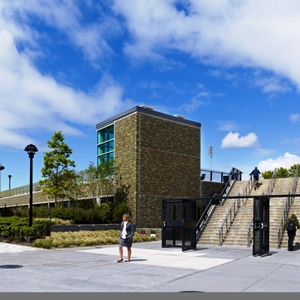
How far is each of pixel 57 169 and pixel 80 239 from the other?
13.0 metres

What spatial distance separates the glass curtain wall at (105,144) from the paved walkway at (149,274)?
701 inches

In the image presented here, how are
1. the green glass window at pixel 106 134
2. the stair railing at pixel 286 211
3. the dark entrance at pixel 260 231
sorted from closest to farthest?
the dark entrance at pixel 260 231, the stair railing at pixel 286 211, the green glass window at pixel 106 134

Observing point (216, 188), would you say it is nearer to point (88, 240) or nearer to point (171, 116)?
point (171, 116)

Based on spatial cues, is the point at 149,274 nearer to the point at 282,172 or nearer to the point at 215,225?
the point at 215,225

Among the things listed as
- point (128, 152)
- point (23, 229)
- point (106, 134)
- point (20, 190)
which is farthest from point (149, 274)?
point (20, 190)

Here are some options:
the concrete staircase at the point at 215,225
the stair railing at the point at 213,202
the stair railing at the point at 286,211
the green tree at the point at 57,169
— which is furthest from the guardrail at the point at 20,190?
the stair railing at the point at 286,211

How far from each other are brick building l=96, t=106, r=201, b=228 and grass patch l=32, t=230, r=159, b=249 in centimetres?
446

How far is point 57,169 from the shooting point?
32.6 metres

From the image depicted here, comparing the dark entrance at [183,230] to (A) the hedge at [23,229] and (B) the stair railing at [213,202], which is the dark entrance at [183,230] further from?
(A) the hedge at [23,229]

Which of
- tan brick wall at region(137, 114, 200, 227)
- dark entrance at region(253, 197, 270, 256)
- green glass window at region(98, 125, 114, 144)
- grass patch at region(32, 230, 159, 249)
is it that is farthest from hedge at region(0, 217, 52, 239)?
green glass window at region(98, 125, 114, 144)

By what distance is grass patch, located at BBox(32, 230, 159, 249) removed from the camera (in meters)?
19.0

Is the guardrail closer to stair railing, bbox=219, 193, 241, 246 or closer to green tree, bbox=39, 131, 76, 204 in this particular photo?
green tree, bbox=39, 131, 76, 204

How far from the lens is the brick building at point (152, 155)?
28.6 m

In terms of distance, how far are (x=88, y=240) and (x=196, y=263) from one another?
884 cm
